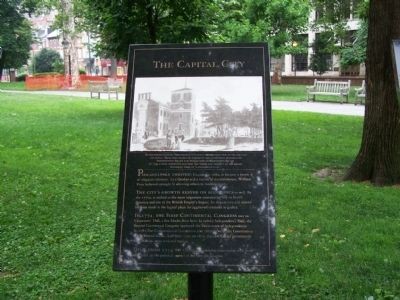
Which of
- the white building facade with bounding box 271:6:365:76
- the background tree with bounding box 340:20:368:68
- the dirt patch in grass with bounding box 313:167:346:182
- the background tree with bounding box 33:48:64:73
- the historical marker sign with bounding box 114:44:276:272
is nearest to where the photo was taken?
the historical marker sign with bounding box 114:44:276:272

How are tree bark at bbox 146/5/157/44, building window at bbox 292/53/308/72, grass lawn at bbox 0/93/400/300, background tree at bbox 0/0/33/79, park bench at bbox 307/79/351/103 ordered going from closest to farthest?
grass lawn at bbox 0/93/400/300, tree bark at bbox 146/5/157/44, park bench at bbox 307/79/351/103, building window at bbox 292/53/308/72, background tree at bbox 0/0/33/79

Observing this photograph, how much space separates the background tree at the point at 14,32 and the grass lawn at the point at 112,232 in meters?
48.7

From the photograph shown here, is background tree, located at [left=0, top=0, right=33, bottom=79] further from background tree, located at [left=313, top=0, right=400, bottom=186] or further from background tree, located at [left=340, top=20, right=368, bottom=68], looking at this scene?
background tree, located at [left=313, top=0, right=400, bottom=186]

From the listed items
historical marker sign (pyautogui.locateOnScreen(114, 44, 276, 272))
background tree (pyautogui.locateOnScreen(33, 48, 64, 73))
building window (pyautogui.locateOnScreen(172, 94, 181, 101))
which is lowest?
historical marker sign (pyautogui.locateOnScreen(114, 44, 276, 272))

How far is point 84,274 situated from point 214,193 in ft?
7.19

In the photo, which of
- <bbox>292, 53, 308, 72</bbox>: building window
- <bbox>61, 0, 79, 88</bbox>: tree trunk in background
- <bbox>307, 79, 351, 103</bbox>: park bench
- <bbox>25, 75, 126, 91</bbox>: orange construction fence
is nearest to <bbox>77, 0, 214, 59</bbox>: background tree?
<bbox>307, 79, 351, 103</bbox>: park bench

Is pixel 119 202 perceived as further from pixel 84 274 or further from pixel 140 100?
A: pixel 84 274

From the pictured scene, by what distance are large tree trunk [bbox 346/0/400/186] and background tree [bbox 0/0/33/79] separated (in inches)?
2079

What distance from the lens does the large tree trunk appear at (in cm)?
783

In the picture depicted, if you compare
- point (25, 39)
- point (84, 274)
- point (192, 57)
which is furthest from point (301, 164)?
point (25, 39)

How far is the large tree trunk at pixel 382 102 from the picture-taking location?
7.83m

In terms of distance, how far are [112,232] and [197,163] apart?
2989 millimetres

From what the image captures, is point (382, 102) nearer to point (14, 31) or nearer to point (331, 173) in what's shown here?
point (331, 173)

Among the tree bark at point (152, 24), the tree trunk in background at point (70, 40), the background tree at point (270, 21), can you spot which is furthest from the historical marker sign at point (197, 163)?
the tree trunk in background at point (70, 40)
